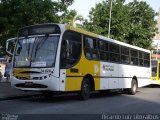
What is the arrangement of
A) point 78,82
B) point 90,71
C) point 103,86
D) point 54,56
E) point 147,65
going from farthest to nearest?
point 147,65 < point 103,86 < point 90,71 < point 78,82 < point 54,56

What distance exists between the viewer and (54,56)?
49.3 ft

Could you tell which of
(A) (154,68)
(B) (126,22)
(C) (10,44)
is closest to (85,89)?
(C) (10,44)

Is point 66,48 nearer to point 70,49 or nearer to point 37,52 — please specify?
point 70,49

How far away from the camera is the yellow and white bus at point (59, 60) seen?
15008mm

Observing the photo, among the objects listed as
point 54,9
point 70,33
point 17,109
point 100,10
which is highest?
point 100,10

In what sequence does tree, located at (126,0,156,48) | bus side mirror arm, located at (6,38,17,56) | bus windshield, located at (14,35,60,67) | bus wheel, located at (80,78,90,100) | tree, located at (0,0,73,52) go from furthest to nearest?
tree, located at (126,0,156,48) → tree, located at (0,0,73,52) → bus side mirror arm, located at (6,38,17,56) → bus wheel, located at (80,78,90,100) → bus windshield, located at (14,35,60,67)

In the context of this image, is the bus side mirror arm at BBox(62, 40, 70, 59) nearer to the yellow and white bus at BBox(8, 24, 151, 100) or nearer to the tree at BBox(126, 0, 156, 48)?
the yellow and white bus at BBox(8, 24, 151, 100)

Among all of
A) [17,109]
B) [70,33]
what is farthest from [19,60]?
[17,109]

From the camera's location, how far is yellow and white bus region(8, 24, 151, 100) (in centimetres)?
1501

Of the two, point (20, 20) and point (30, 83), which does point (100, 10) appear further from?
point (30, 83)

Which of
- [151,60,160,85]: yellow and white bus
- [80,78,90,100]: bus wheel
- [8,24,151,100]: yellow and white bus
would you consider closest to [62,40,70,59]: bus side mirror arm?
[8,24,151,100]: yellow and white bus

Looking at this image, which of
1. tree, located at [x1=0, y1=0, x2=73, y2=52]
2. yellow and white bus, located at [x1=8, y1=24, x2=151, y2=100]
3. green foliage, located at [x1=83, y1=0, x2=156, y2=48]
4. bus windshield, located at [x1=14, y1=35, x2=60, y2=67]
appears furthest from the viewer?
green foliage, located at [x1=83, y1=0, x2=156, y2=48]

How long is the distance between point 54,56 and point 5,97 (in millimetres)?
3053

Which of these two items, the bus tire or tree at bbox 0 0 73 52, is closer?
the bus tire
